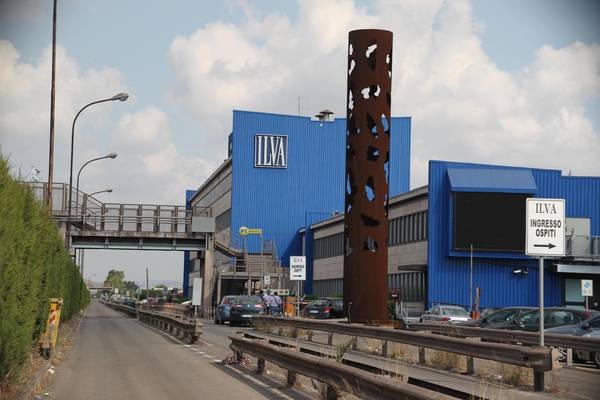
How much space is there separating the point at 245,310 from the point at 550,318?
71.2 feet

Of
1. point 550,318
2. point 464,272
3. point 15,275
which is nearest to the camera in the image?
point 15,275

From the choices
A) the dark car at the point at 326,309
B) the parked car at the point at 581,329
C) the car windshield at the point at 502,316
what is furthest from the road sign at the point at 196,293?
the parked car at the point at 581,329

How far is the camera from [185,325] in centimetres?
2758

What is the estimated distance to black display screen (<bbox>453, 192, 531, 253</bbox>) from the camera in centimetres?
5475

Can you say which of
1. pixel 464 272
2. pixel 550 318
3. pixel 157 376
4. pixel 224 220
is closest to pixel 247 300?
pixel 464 272

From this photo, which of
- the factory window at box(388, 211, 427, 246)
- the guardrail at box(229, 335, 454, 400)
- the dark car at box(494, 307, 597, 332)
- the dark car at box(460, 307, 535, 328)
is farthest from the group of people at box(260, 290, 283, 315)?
the guardrail at box(229, 335, 454, 400)

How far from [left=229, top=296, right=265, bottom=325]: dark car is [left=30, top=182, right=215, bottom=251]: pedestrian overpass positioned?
1822cm

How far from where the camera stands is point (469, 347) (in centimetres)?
1530

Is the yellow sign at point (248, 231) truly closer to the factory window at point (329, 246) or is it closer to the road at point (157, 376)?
the factory window at point (329, 246)

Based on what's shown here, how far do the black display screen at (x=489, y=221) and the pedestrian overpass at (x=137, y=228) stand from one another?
1758cm

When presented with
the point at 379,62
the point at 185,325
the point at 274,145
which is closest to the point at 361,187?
the point at 379,62

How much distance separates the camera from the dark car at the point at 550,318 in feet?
78.7

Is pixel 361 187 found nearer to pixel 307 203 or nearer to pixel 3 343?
pixel 3 343

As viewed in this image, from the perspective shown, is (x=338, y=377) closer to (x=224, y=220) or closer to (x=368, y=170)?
(x=368, y=170)
